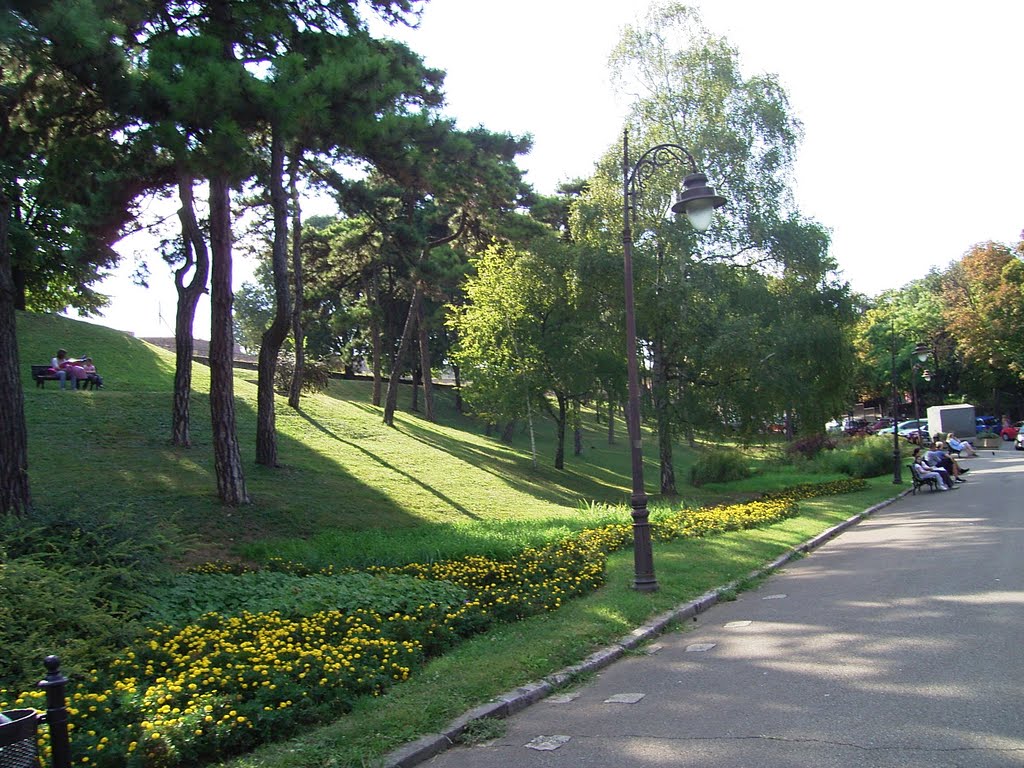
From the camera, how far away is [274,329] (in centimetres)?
1964

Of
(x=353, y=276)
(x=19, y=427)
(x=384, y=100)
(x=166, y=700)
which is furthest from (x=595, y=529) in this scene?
(x=353, y=276)

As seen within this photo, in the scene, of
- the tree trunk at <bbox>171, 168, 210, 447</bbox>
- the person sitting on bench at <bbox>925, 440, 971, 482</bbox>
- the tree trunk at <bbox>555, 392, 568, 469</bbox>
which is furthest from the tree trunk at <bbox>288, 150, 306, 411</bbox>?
the person sitting on bench at <bbox>925, 440, 971, 482</bbox>

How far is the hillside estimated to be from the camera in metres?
16.6

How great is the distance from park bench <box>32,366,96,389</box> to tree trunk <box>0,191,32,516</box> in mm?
14727

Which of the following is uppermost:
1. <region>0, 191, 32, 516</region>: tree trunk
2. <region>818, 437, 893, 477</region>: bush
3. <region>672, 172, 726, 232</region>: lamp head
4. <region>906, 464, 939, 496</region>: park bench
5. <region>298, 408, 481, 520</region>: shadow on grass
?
<region>672, 172, 726, 232</region>: lamp head

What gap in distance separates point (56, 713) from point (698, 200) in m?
9.21

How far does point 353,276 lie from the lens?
119 feet

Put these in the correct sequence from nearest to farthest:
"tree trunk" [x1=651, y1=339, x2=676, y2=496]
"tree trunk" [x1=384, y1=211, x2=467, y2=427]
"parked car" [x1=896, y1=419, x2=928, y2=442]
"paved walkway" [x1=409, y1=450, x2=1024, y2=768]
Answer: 1. "paved walkway" [x1=409, y1=450, x2=1024, y2=768]
2. "tree trunk" [x1=651, y1=339, x2=676, y2=496]
3. "tree trunk" [x1=384, y1=211, x2=467, y2=427]
4. "parked car" [x1=896, y1=419, x2=928, y2=442]

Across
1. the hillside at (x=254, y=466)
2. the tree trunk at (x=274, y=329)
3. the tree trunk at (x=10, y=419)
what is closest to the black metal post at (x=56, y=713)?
the hillside at (x=254, y=466)

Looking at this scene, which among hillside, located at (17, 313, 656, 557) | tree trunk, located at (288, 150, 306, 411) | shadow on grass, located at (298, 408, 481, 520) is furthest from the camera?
tree trunk, located at (288, 150, 306, 411)

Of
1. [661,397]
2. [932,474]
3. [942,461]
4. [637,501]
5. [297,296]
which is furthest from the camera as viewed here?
[942,461]

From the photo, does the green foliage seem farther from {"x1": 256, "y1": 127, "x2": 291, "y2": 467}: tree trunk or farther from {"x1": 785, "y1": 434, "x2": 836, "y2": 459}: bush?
{"x1": 785, "y1": 434, "x2": 836, "y2": 459}: bush

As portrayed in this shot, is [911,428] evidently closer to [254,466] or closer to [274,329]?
[254,466]

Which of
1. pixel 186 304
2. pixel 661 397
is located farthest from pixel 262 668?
pixel 661 397
